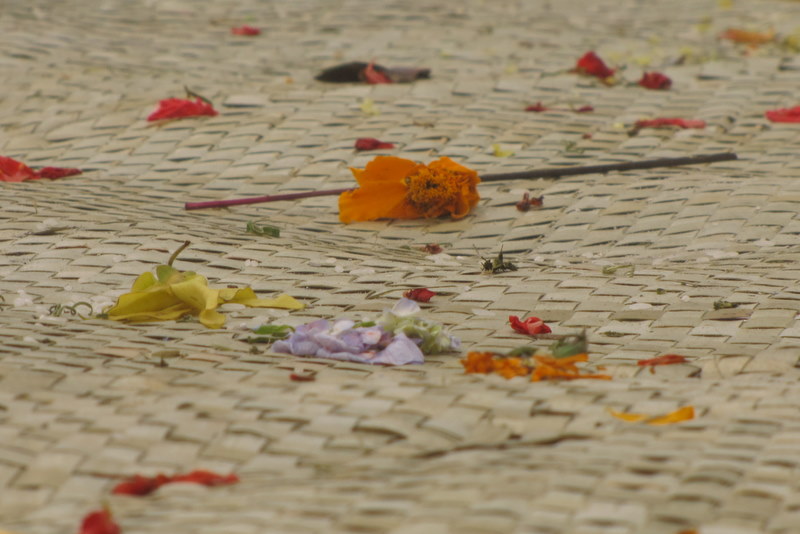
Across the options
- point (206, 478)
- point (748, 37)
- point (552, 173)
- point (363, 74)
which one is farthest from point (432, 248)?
point (748, 37)

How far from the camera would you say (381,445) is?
68.9 inches

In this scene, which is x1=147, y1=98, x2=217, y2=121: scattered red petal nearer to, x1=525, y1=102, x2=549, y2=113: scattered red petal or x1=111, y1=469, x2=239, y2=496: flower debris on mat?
x1=525, y1=102, x2=549, y2=113: scattered red petal

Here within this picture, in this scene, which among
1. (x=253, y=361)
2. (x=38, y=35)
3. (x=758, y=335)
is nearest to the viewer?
(x=253, y=361)

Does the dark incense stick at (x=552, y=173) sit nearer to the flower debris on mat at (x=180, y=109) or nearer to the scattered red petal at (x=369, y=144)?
the scattered red petal at (x=369, y=144)

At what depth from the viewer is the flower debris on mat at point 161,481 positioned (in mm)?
1582

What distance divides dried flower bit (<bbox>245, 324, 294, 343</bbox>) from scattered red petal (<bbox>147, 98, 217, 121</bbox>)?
6.86ft

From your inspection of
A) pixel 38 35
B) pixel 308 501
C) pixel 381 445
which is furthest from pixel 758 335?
pixel 38 35

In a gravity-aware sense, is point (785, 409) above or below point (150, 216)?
below

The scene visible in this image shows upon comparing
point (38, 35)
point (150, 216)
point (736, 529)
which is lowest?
point (736, 529)

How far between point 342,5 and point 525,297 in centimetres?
425

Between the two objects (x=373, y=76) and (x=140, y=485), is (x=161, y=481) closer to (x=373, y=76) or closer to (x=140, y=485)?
(x=140, y=485)

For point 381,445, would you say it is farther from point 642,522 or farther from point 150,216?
point 150,216

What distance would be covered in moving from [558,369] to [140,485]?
2.77ft

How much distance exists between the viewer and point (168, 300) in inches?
97.9
